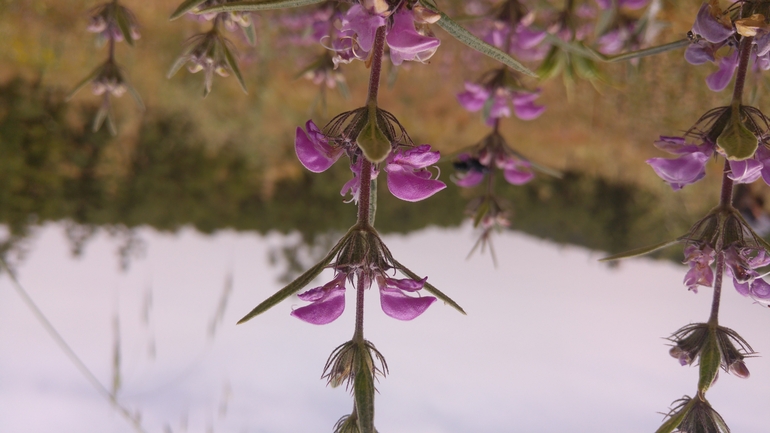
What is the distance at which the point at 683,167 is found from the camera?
450 mm

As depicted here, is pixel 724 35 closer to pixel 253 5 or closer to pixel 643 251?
pixel 643 251

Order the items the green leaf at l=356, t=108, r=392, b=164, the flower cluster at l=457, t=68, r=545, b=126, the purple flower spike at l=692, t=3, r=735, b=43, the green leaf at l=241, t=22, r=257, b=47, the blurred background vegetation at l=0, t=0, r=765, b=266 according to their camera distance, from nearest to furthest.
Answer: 1. the green leaf at l=356, t=108, r=392, b=164
2. the purple flower spike at l=692, t=3, r=735, b=43
3. the green leaf at l=241, t=22, r=257, b=47
4. the flower cluster at l=457, t=68, r=545, b=126
5. the blurred background vegetation at l=0, t=0, r=765, b=266

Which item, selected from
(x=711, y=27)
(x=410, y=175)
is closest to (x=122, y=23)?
(x=410, y=175)

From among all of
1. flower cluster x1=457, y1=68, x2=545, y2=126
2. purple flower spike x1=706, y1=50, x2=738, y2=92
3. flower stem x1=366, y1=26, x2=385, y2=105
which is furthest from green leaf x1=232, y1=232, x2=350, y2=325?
flower cluster x1=457, y1=68, x2=545, y2=126

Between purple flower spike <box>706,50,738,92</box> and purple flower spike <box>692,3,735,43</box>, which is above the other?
purple flower spike <box>706,50,738,92</box>

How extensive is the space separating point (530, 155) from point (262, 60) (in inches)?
80.7

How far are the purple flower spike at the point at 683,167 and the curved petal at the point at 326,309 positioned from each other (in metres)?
0.32

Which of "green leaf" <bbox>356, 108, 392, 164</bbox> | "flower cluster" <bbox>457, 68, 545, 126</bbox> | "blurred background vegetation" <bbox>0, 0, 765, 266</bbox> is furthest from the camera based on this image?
"blurred background vegetation" <bbox>0, 0, 765, 266</bbox>

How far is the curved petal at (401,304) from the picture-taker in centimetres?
36

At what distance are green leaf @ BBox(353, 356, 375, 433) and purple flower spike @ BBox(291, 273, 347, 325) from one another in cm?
4

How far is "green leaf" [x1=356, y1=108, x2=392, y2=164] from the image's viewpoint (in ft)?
0.99

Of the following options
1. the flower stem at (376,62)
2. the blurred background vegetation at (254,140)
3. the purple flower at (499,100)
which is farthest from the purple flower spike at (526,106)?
the blurred background vegetation at (254,140)

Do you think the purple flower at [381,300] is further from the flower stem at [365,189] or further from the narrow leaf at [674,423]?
the narrow leaf at [674,423]

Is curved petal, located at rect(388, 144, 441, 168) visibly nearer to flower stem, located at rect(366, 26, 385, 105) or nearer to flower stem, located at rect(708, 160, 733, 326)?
flower stem, located at rect(366, 26, 385, 105)
